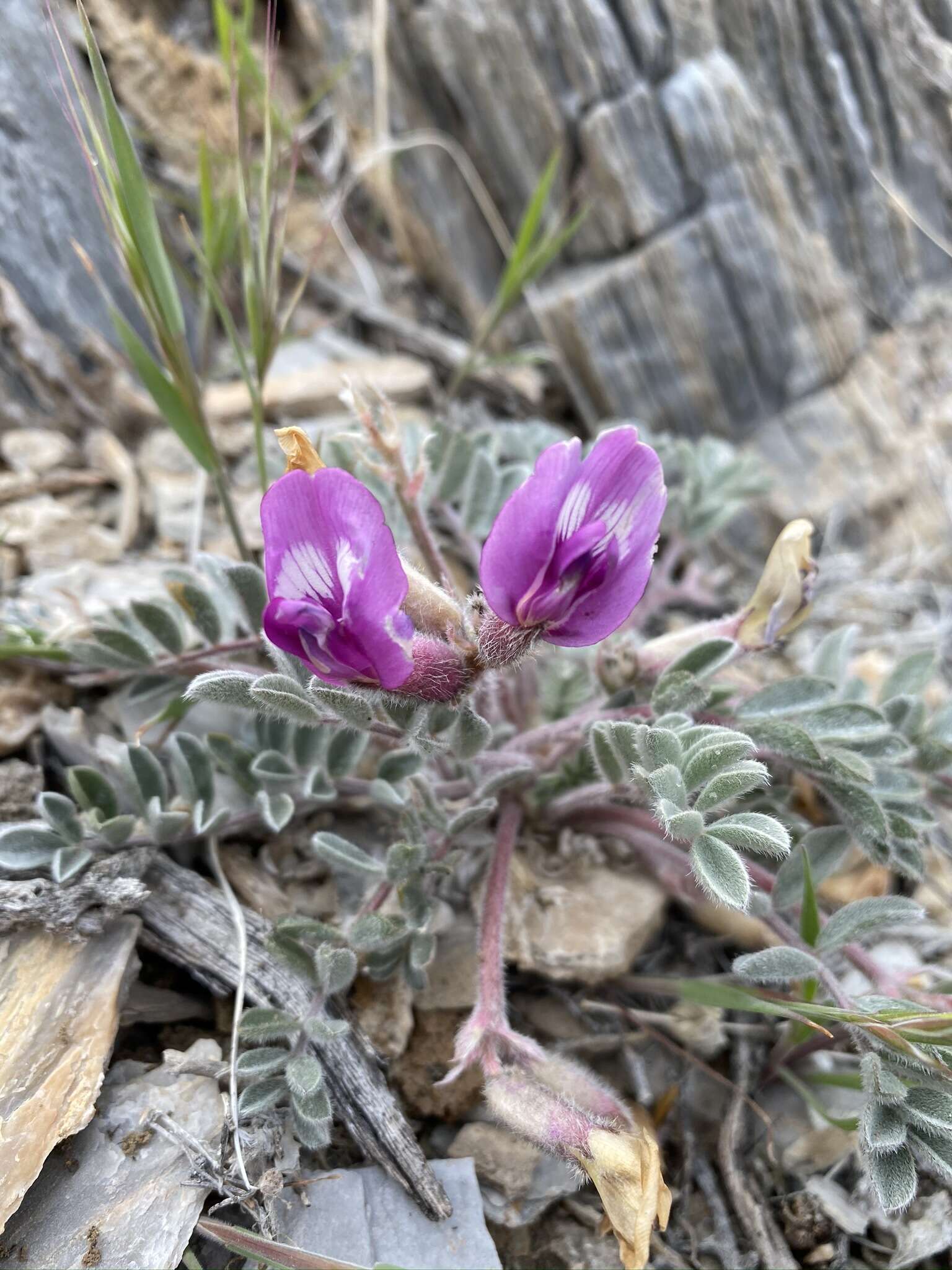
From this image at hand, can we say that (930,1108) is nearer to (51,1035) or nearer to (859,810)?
(859,810)

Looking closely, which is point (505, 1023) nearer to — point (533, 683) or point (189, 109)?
point (533, 683)

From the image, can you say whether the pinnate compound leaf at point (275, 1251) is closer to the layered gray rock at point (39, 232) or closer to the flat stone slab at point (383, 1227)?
the flat stone slab at point (383, 1227)

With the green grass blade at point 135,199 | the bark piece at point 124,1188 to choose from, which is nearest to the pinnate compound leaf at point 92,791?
the bark piece at point 124,1188

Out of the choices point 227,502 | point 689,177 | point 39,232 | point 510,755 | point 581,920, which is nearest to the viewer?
Result: point 510,755

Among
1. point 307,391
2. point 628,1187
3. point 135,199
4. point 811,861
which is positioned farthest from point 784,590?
point 307,391

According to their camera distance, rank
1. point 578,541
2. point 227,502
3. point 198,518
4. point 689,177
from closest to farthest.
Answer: point 578,541
point 227,502
point 198,518
point 689,177

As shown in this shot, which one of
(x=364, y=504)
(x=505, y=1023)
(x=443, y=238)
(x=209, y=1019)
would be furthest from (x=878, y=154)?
(x=209, y=1019)

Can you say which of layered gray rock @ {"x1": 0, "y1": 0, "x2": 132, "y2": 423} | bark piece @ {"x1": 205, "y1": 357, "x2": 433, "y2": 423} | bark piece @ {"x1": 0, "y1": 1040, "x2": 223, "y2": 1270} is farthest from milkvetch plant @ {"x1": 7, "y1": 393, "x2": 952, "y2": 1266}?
layered gray rock @ {"x1": 0, "y1": 0, "x2": 132, "y2": 423}

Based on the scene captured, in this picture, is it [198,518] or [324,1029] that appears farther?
[198,518]
